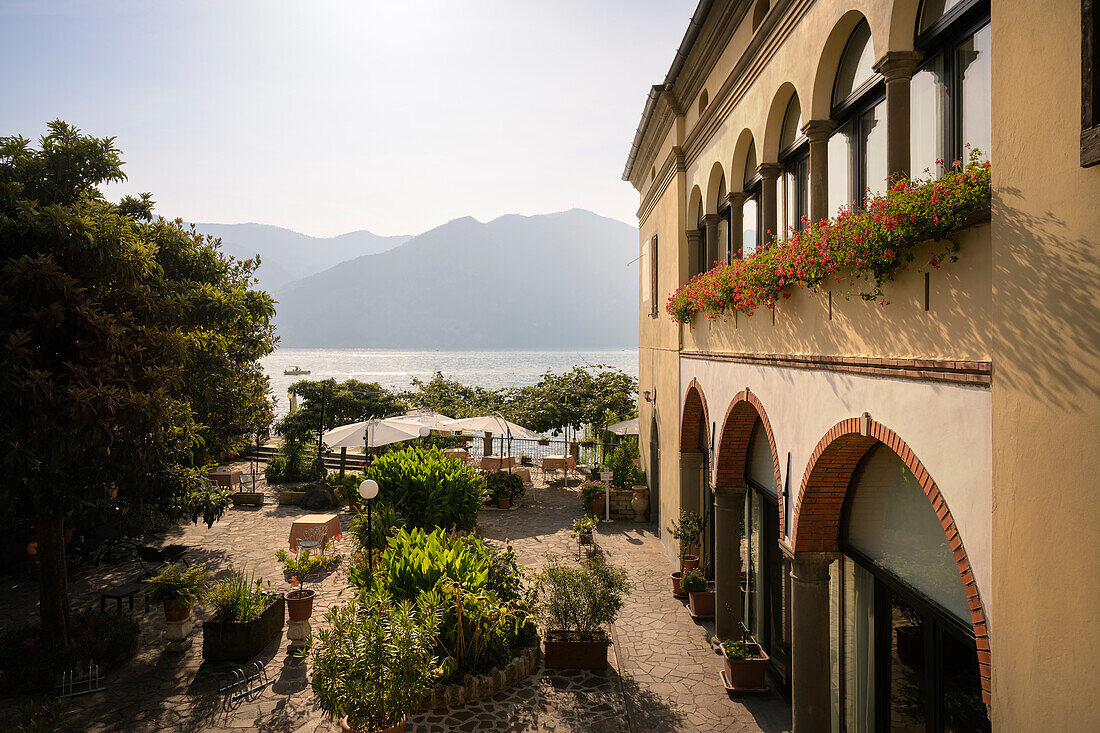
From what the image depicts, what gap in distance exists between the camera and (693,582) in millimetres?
12391

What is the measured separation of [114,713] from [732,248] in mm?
11512

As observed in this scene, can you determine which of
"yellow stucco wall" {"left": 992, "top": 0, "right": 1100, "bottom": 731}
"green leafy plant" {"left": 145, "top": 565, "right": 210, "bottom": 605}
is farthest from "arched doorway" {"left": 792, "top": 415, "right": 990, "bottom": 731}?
"green leafy plant" {"left": 145, "top": 565, "right": 210, "bottom": 605}

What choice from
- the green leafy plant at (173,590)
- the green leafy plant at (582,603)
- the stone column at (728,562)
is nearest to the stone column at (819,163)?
the stone column at (728,562)

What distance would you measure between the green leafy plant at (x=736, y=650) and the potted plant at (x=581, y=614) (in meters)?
1.74

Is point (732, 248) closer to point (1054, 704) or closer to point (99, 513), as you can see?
point (1054, 704)

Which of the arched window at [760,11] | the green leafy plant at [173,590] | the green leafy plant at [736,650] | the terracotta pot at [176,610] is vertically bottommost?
the green leafy plant at [736,650]

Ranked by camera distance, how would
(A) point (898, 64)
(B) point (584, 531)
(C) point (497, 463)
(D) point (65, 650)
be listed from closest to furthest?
(A) point (898, 64)
(D) point (65, 650)
(B) point (584, 531)
(C) point (497, 463)

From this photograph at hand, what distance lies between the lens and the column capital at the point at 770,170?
872 centimetres

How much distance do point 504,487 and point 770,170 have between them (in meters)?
16.2

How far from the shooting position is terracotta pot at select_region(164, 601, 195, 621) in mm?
10562

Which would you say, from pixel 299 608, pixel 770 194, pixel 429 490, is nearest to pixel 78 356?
pixel 299 608

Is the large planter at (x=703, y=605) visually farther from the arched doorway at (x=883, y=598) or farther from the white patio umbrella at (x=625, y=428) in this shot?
the white patio umbrella at (x=625, y=428)

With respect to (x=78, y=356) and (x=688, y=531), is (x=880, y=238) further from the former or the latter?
(x=78, y=356)

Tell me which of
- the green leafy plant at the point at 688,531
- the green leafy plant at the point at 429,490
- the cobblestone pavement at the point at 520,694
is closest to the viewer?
the cobblestone pavement at the point at 520,694
